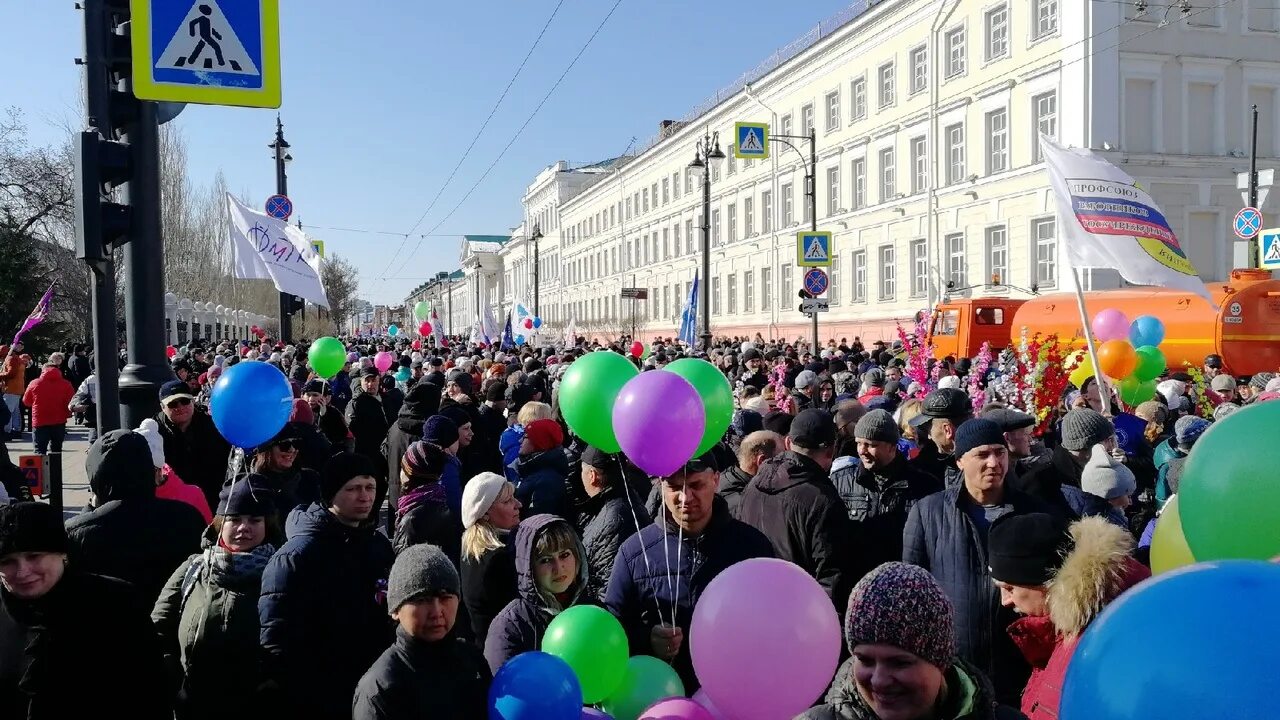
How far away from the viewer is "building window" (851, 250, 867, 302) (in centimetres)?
3553

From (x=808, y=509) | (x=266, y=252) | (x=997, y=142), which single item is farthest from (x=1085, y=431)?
(x=997, y=142)

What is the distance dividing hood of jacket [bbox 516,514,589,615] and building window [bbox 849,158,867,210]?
33.4m

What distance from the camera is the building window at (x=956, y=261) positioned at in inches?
1171

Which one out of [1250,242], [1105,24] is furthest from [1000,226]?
[1250,242]

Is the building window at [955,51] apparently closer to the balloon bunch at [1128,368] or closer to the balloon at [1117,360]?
the balloon bunch at [1128,368]

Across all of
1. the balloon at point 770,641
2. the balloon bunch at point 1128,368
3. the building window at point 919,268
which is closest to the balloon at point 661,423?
the balloon at point 770,641

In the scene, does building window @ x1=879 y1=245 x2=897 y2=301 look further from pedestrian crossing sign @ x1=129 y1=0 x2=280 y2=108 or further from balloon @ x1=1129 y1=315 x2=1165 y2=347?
pedestrian crossing sign @ x1=129 y1=0 x2=280 y2=108

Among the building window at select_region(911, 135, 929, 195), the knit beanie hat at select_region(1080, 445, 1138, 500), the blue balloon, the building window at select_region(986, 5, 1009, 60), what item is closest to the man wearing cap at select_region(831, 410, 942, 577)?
the knit beanie hat at select_region(1080, 445, 1138, 500)

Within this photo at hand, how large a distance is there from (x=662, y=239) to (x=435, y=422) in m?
51.1

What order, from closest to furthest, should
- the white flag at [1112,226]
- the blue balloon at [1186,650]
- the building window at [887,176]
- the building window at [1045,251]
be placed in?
1. the blue balloon at [1186,650]
2. the white flag at [1112,226]
3. the building window at [1045,251]
4. the building window at [887,176]

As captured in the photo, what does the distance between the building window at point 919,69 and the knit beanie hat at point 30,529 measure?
31.6 meters

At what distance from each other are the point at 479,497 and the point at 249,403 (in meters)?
1.85

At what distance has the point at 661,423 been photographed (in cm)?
385

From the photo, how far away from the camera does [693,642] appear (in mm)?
3039
